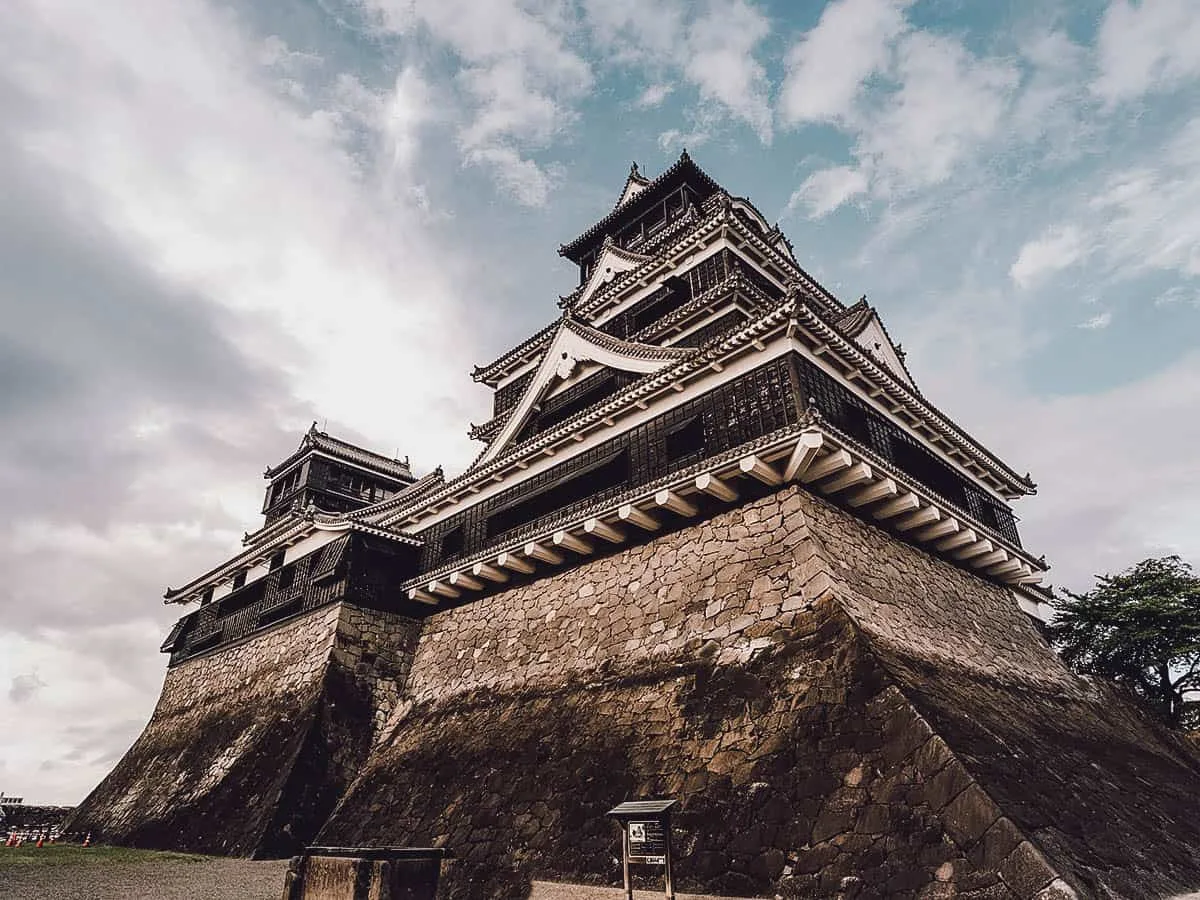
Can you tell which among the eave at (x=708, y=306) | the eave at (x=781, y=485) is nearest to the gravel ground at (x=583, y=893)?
the eave at (x=781, y=485)

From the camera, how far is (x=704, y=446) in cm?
1217

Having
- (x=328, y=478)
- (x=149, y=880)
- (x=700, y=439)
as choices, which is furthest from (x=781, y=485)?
(x=328, y=478)

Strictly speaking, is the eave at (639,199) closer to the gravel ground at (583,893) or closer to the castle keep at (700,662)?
the castle keep at (700,662)

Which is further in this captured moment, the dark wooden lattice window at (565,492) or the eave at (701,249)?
the eave at (701,249)

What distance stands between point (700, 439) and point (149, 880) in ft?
36.6

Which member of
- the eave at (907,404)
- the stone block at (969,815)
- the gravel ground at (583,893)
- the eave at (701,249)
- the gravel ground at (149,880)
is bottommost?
the gravel ground at (149,880)

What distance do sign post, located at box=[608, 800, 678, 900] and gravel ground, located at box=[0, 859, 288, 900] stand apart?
17.6 feet

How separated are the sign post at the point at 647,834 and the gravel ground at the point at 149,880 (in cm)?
536

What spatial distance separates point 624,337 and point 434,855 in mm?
15390

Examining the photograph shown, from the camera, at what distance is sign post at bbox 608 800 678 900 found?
632cm

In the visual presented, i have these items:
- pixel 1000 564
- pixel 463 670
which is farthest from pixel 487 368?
pixel 1000 564

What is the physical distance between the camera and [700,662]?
10.3 metres

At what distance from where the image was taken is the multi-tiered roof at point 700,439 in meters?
11.5

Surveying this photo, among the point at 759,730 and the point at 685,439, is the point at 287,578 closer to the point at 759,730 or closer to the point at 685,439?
the point at 685,439
